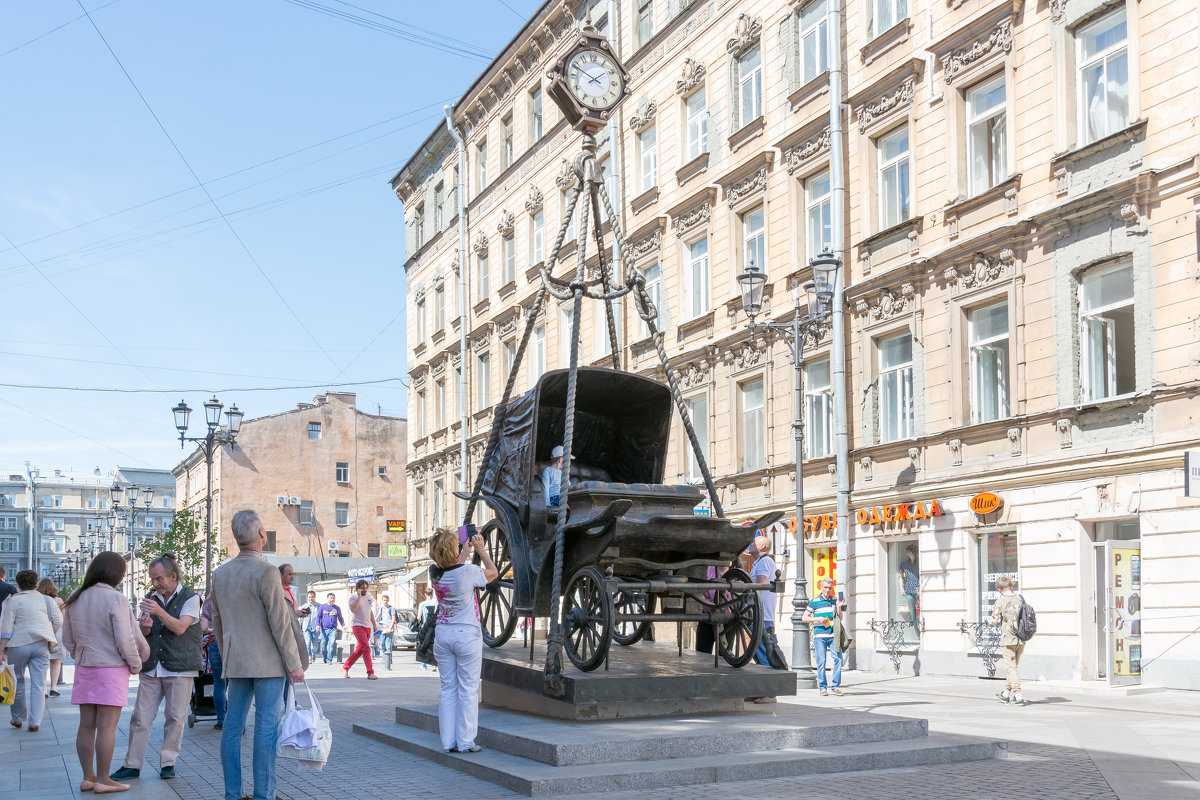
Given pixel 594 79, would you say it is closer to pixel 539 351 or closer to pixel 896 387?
pixel 896 387

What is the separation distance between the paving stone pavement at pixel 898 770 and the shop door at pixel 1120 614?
1.53m

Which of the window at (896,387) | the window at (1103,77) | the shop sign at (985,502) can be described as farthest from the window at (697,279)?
the window at (1103,77)

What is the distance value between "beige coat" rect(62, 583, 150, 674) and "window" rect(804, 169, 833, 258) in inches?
710

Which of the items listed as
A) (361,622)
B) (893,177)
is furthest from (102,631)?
(893,177)

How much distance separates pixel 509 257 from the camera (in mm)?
41094

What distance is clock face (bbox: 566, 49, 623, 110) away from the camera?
1247 centimetres

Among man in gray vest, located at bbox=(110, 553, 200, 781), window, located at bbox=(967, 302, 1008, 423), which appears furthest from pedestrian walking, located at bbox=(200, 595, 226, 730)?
window, located at bbox=(967, 302, 1008, 423)

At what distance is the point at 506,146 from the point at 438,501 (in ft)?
43.3

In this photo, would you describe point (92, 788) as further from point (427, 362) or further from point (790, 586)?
point (427, 362)

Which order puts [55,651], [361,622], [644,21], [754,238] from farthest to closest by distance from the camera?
[644,21] < [754,238] < [361,622] < [55,651]

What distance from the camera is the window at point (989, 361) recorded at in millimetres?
20609

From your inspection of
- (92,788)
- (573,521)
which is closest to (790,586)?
(573,521)

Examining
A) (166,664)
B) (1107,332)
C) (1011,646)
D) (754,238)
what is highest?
(754,238)

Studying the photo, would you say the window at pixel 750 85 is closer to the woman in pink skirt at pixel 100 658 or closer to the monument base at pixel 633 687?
the monument base at pixel 633 687
